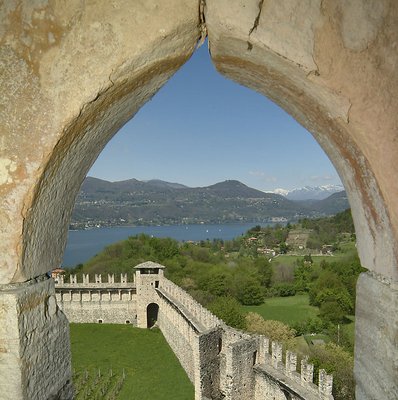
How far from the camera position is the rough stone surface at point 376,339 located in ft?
6.12

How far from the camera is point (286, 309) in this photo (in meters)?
39.6

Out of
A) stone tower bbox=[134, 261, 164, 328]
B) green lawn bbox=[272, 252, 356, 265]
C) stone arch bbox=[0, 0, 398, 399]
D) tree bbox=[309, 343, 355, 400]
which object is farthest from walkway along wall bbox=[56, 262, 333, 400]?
green lawn bbox=[272, 252, 356, 265]

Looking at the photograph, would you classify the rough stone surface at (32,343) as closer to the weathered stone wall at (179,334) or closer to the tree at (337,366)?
the tree at (337,366)

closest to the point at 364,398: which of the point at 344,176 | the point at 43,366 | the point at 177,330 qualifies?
the point at 344,176

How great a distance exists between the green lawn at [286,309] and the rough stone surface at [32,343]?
3390 cm

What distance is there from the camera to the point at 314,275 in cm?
4922

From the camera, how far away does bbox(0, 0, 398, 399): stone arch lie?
1.79 m

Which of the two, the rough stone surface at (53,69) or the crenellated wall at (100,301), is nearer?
the rough stone surface at (53,69)

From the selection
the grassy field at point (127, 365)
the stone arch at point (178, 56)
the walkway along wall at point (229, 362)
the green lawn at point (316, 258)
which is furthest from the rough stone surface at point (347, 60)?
the green lawn at point (316, 258)

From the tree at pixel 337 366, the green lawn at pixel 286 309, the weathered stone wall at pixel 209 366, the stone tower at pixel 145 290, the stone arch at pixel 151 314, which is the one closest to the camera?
the weathered stone wall at pixel 209 366

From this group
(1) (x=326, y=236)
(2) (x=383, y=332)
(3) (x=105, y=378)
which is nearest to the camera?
(2) (x=383, y=332)

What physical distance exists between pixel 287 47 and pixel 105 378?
2383 cm

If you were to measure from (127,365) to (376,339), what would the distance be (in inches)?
990

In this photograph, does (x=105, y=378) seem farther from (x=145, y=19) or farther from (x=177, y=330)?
(x=145, y=19)
